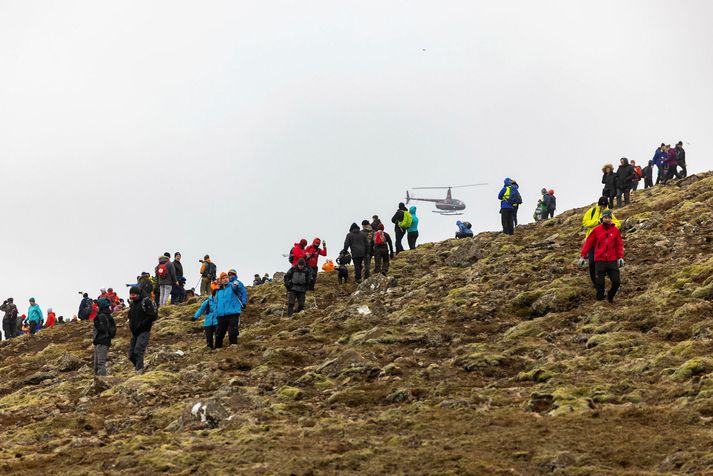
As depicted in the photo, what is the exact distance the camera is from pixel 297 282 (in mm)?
Result: 31156

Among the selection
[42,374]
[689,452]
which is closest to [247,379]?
[42,374]

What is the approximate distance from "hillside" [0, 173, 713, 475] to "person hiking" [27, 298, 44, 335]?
8.36 m

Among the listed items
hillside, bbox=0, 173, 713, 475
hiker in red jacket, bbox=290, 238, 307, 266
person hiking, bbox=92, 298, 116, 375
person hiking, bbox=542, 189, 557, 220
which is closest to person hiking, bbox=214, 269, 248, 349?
hillside, bbox=0, 173, 713, 475

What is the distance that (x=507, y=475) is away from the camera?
518 inches

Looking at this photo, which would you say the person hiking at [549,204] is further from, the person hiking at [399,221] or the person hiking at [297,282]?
the person hiking at [297,282]

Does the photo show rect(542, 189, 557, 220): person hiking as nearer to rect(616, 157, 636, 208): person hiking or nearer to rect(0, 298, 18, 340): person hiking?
rect(616, 157, 636, 208): person hiking

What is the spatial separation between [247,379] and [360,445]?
6.90 metres

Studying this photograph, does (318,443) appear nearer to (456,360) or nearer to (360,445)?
(360,445)

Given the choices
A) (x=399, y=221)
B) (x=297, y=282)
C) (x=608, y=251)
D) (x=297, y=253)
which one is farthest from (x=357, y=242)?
(x=608, y=251)

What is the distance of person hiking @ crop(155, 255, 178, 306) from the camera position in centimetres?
3944

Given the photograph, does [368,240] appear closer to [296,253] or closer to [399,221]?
[296,253]

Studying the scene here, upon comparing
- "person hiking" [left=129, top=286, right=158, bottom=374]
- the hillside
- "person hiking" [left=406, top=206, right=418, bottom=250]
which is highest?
"person hiking" [left=406, top=206, right=418, bottom=250]

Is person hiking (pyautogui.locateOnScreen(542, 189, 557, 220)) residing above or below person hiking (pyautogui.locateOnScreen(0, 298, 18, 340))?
above

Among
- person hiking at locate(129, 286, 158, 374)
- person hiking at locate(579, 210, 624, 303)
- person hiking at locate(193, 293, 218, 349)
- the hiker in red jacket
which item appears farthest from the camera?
the hiker in red jacket
